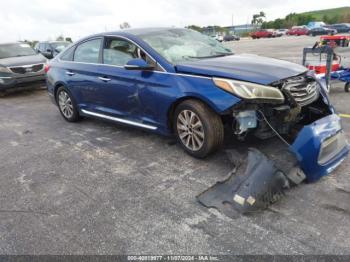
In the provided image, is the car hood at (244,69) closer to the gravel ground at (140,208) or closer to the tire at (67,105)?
the gravel ground at (140,208)

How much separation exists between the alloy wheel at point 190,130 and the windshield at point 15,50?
8.63 metres

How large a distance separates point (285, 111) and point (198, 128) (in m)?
0.99

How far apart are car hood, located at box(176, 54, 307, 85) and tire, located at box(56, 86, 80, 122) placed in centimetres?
271

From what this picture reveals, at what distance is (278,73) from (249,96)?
0.54 metres

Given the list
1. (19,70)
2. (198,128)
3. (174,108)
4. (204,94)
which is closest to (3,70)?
(19,70)

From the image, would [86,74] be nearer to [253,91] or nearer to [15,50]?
[253,91]

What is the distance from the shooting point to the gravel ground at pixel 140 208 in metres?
2.61

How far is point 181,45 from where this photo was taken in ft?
15.0

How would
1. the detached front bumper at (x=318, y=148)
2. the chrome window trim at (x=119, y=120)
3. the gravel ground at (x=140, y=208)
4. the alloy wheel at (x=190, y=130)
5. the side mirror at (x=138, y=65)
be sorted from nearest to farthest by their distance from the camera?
the gravel ground at (x=140, y=208) < the detached front bumper at (x=318, y=148) < the alloy wheel at (x=190, y=130) < the side mirror at (x=138, y=65) < the chrome window trim at (x=119, y=120)

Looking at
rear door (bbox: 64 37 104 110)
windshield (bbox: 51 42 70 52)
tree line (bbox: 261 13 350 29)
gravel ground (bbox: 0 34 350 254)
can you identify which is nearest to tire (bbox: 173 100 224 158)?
gravel ground (bbox: 0 34 350 254)

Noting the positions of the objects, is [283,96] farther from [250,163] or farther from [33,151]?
[33,151]

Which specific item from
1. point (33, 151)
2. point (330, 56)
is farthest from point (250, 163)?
point (330, 56)

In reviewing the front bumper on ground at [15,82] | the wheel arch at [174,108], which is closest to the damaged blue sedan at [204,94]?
the wheel arch at [174,108]

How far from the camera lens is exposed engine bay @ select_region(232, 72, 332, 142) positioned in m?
3.54
